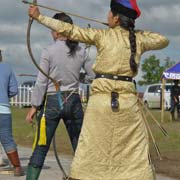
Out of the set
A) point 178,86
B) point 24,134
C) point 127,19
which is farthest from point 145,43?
point 178,86

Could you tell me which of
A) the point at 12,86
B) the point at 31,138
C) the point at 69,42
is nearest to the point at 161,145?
the point at 31,138

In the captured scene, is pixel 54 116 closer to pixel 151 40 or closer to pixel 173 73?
pixel 151 40

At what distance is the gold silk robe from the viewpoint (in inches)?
225

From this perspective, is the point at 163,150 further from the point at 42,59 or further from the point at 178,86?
the point at 178,86

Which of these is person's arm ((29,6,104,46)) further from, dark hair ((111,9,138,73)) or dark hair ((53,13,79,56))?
dark hair ((53,13,79,56))

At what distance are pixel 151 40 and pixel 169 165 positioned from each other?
17.0 feet

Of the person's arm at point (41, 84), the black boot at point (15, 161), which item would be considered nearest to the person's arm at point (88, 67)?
the person's arm at point (41, 84)

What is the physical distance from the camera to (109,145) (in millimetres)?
5711

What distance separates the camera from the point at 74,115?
7.19 meters

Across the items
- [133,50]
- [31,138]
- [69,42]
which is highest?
[69,42]

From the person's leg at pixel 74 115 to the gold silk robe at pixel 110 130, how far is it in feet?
4.46

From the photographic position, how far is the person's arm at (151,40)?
234 inches

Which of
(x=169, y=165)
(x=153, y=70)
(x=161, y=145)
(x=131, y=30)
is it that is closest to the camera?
(x=131, y=30)

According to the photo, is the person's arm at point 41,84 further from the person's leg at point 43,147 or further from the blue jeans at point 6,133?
the blue jeans at point 6,133
